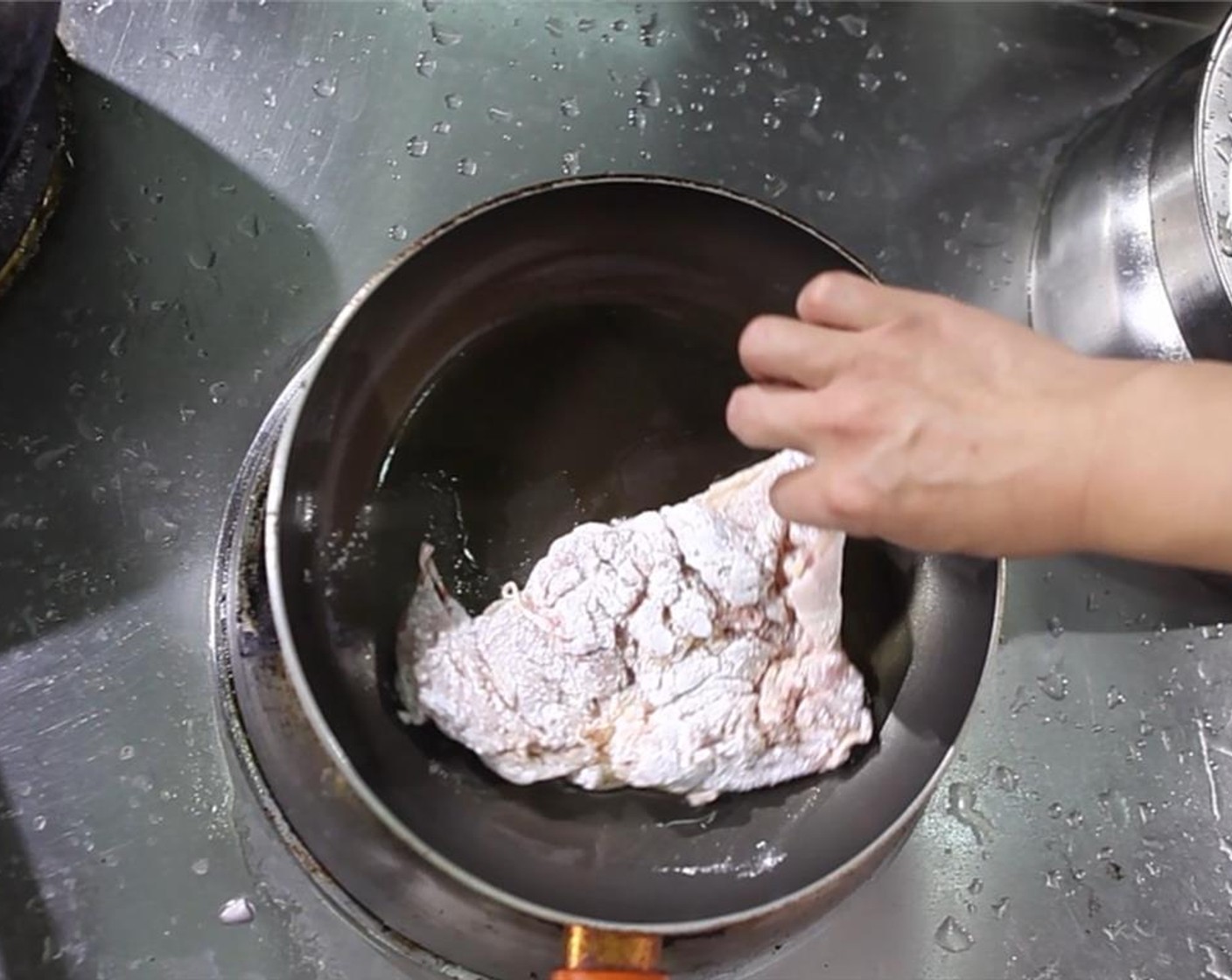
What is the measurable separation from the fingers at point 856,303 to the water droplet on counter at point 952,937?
40 cm

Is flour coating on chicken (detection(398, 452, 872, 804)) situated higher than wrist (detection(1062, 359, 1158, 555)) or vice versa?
wrist (detection(1062, 359, 1158, 555))

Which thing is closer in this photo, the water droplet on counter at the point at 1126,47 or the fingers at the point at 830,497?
the fingers at the point at 830,497

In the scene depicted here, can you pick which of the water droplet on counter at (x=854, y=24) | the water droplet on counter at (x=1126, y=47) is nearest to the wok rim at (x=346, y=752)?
the water droplet on counter at (x=854, y=24)

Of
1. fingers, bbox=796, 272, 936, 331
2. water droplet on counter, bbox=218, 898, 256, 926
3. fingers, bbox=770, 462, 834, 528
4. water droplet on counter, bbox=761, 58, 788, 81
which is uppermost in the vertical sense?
fingers, bbox=796, 272, 936, 331

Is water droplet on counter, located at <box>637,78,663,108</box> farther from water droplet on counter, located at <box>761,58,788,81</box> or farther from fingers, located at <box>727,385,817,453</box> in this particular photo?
fingers, located at <box>727,385,817,453</box>

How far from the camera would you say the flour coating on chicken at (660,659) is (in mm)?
656

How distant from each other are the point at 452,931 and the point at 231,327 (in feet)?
1.22

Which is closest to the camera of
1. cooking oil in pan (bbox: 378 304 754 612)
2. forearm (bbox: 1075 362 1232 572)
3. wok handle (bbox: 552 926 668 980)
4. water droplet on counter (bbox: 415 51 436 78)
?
forearm (bbox: 1075 362 1232 572)

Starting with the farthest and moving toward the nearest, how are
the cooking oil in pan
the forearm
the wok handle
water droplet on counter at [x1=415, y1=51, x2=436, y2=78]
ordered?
water droplet on counter at [x1=415, y1=51, x2=436, y2=78] < the cooking oil in pan < the wok handle < the forearm

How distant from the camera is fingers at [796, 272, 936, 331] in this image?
1.71 feet

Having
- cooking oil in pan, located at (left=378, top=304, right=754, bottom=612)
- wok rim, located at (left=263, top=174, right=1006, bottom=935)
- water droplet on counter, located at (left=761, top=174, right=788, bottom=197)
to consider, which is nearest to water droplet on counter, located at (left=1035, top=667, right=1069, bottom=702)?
wok rim, located at (left=263, top=174, right=1006, bottom=935)

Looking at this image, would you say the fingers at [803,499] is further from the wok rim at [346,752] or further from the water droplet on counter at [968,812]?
the water droplet on counter at [968,812]

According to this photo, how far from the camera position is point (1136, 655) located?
812mm

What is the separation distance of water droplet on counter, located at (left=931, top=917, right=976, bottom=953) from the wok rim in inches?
5.2
